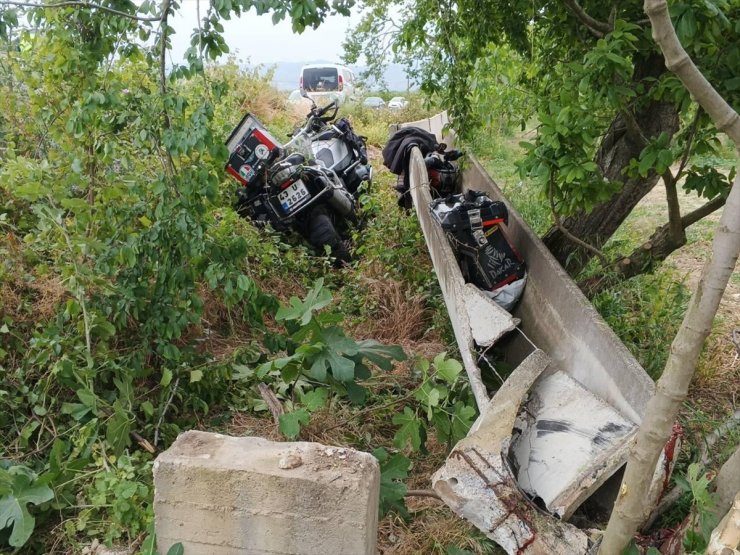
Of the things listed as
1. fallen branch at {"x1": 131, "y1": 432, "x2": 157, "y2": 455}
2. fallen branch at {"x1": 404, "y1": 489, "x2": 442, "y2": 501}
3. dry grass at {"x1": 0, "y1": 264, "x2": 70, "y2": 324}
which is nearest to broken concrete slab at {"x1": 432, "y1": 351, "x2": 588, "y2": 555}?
fallen branch at {"x1": 404, "y1": 489, "x2": 442, "y2": 501}

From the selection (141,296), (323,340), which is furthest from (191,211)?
(323,340)

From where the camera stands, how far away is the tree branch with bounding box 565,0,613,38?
3287mm

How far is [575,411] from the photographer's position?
2652 mm

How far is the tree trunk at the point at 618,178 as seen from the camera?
3770 millimetres

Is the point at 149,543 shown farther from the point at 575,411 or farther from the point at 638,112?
the point at 638,112

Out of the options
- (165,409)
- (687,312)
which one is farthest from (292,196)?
(687,312)

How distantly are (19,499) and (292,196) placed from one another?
11.5 ft

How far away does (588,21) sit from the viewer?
3344mm

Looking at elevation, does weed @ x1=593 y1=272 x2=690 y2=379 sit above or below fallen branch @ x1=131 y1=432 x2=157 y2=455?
below

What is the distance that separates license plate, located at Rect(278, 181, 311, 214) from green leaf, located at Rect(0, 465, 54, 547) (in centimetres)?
335

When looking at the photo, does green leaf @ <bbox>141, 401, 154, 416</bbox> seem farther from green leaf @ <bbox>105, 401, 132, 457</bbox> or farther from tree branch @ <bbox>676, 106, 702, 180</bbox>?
tree branch @ <bbox>676, 106, 702, 180</bbox>

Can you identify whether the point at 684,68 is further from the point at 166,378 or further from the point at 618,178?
the point at 618,178

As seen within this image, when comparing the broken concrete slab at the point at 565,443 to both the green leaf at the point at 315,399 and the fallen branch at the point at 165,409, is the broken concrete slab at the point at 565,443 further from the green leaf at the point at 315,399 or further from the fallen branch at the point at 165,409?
the fallen branch at the point at 165,409

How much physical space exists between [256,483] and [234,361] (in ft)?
5.17
